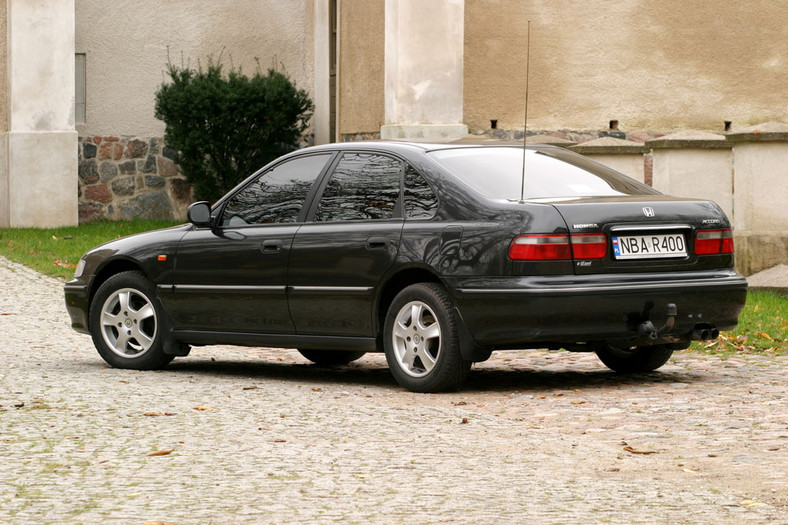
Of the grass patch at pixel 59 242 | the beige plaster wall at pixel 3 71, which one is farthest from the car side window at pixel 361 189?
the beige plaster wall at pixel 3 71

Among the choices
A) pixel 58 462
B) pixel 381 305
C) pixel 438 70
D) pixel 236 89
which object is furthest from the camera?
pixel 236 89

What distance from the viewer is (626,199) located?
837 centimetres

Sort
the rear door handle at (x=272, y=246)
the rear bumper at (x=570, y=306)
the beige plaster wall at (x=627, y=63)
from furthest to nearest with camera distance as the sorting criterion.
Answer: the beige plaster wall at (x=627, y=63)
the rear door handle at (x=272, y=246)
the rear bumper at (x=570, y=306)

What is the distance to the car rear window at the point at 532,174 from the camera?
8469 mm

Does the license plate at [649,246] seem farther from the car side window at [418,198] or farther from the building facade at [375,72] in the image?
the building facade at [375,72]

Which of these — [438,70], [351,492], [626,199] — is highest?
[438,70]

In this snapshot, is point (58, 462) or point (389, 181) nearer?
point (58, 462)

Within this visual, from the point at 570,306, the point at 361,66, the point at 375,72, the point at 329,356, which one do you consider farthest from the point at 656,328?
the point at 361,66

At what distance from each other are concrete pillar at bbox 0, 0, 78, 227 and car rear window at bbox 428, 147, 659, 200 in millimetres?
17988

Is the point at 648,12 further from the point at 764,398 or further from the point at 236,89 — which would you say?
the point at 764,398

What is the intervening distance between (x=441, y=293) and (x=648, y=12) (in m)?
16.7

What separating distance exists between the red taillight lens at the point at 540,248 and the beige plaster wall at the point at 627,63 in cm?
1598

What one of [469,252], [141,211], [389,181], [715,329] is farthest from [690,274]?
[141,211]

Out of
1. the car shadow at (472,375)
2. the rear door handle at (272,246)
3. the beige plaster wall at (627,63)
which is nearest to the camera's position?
the car shadow at (472,375)
